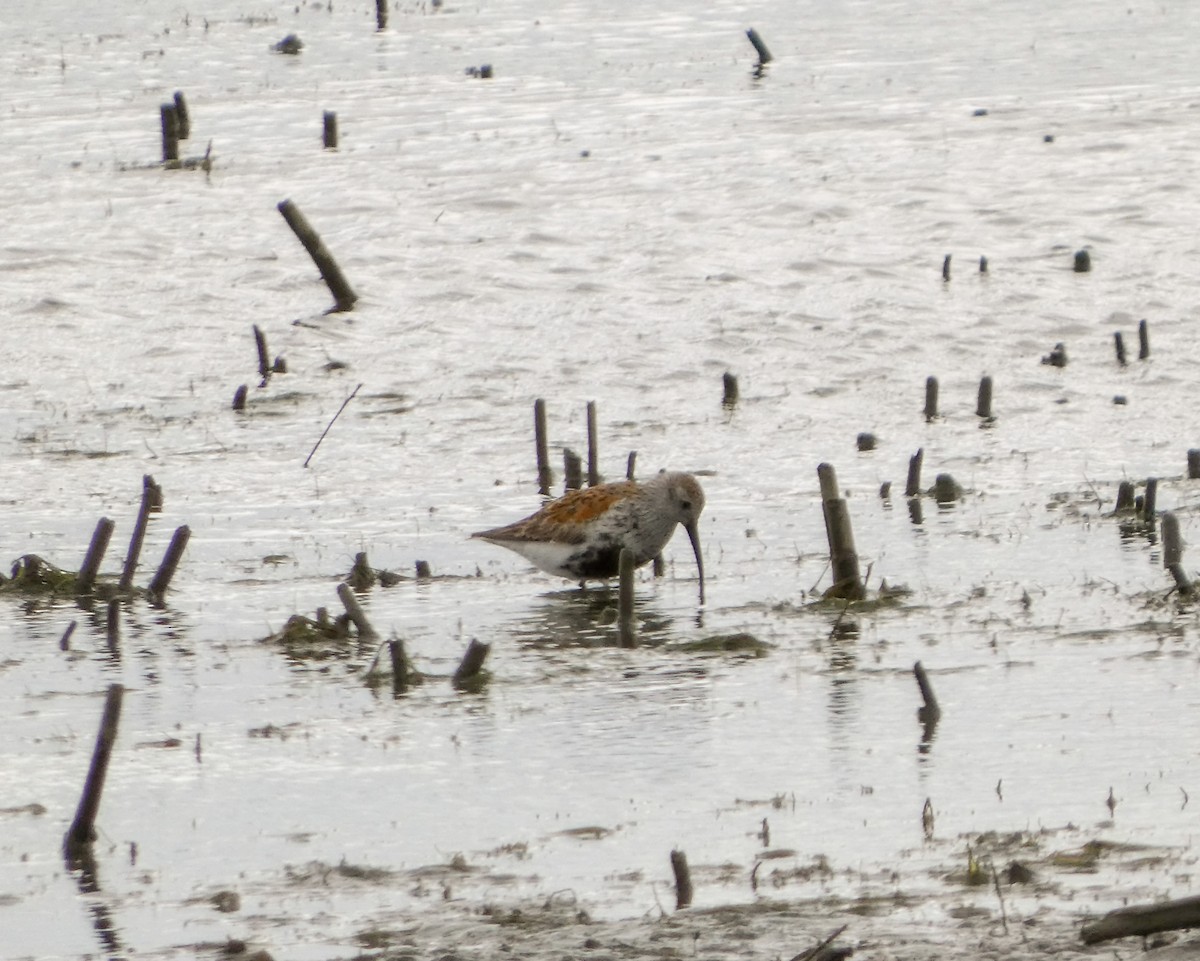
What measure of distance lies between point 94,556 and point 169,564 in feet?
1.36

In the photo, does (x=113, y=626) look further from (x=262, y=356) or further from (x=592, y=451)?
(x=262, y=356)

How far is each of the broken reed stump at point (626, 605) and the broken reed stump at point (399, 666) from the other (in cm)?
130

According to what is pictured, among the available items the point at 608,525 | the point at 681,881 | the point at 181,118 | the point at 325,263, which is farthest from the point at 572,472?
the point at 181,118

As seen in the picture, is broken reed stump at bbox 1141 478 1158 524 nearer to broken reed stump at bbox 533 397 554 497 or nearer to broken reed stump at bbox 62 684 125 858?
broken reed stump at bbox 533 397 554 497

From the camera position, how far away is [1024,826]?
783 centimetres

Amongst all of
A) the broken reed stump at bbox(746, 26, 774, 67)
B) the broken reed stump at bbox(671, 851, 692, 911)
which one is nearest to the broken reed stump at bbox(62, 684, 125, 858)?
the broken reed stump at bbox(671, 851, 692, 911)

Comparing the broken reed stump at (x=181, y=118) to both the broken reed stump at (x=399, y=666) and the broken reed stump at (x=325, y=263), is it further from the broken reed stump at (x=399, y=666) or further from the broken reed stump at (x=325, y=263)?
the broken reed stump at (x=399, y=666)

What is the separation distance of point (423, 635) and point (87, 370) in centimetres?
977

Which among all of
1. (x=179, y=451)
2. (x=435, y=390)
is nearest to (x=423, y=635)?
(x=179, y=451)

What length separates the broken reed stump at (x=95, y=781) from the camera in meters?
7.55

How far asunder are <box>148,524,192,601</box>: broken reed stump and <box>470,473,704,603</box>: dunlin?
2.06 m

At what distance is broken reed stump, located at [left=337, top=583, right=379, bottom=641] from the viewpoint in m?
10.9

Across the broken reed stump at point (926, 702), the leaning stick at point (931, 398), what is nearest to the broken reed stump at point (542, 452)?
the leaning stick at point (931, 398)

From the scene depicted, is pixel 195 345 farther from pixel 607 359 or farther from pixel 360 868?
pixel 360 868
